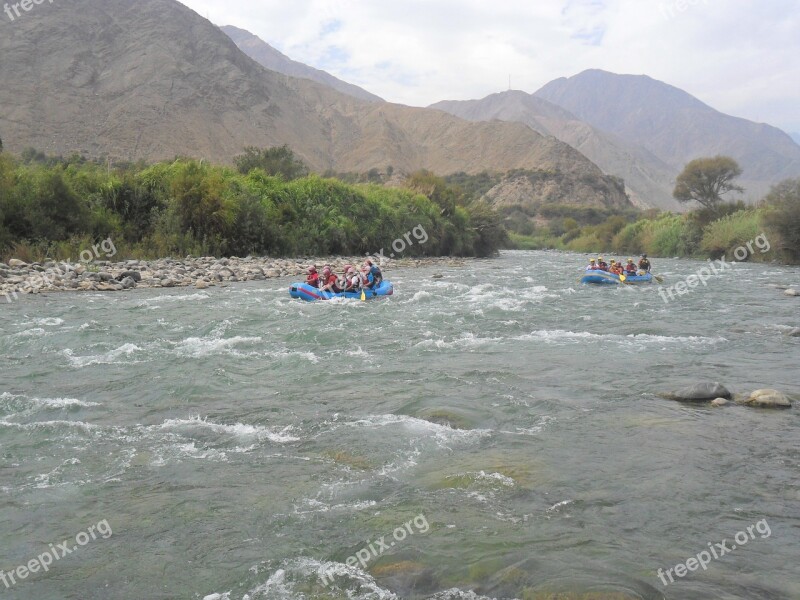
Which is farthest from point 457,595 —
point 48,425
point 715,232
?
point 715,232

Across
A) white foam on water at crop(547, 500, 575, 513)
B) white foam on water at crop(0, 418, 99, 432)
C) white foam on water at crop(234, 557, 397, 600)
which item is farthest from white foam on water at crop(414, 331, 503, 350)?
white foam on water at crop(234, 557, 397, 600)

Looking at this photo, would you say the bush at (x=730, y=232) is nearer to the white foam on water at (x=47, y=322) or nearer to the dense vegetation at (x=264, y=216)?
the dense vegetation at (x=264, y=216)

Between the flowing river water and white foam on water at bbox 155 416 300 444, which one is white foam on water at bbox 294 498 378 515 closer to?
the flowing river water

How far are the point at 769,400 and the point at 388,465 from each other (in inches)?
210

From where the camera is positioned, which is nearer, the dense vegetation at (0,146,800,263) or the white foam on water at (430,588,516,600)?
the white foam on water at (430,588,516,600)

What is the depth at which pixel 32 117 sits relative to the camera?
74.1 m

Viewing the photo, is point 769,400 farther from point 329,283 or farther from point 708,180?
point 708,180

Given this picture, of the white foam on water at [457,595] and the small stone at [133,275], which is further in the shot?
the small stone at [133,275]

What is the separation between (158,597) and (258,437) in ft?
9.77

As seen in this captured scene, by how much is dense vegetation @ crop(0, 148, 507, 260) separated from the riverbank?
78.4 inches

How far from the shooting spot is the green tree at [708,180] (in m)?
57.4

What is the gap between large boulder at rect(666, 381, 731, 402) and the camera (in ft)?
28.2

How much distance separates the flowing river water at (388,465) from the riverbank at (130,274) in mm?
6758

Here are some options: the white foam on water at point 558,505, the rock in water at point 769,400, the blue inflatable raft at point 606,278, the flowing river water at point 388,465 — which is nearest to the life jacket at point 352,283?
the flowing river water at point 388,465
